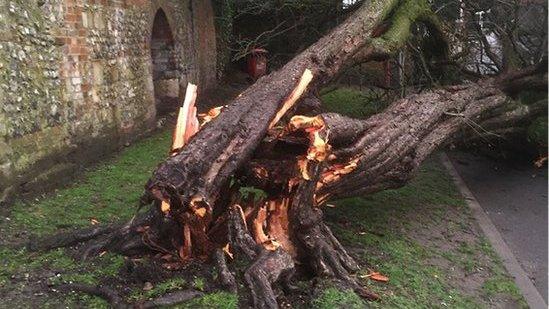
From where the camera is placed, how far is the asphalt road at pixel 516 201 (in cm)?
627

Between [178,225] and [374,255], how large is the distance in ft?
6.60

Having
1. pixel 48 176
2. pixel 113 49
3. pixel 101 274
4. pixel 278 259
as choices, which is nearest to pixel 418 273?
pixel 278 259

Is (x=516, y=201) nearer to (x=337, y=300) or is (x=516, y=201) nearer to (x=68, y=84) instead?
(x=337, y=300)

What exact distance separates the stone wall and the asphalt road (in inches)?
209

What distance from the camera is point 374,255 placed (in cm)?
548

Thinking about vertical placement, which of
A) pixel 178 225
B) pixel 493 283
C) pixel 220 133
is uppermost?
pixel 220 133

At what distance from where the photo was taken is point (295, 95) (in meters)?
5.37

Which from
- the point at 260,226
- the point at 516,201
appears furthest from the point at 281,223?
the point at 516,201

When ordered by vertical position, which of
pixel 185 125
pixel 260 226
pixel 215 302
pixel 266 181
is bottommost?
pixel 215 302

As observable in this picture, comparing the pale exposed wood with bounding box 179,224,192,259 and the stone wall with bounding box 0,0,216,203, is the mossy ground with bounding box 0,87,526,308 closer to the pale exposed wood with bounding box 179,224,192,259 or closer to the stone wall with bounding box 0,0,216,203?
the pale exposed wood with bounding box 179,224,192,259

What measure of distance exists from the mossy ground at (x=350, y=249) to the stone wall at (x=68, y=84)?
0.36m

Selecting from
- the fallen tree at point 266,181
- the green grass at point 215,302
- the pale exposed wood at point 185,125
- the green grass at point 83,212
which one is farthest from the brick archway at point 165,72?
the green grass at point 215,302

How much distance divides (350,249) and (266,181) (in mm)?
1192

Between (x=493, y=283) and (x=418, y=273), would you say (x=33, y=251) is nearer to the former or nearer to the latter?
(x=418, y=273)
